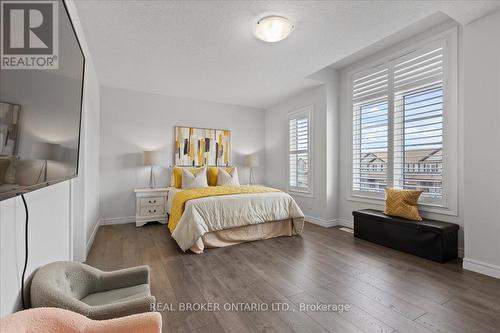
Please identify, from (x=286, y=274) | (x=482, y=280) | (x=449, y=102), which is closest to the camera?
(x=482, y=280)

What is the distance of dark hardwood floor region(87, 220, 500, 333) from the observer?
1.66 meters

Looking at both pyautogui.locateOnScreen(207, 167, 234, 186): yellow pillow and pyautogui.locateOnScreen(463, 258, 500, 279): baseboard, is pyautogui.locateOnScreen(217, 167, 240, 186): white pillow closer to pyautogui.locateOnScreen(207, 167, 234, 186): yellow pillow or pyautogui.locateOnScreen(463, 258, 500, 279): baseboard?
pyautogui.locateOnScreen(207, 167, 234, 186): yellow pillow

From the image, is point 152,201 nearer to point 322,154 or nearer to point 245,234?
point 245,234

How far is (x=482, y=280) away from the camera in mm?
2219

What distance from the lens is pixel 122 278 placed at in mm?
1461

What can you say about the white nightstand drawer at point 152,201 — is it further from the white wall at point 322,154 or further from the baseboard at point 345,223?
the baseboard at point 345,223

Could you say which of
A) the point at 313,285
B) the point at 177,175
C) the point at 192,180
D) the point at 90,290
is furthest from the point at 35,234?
the point at 177,175

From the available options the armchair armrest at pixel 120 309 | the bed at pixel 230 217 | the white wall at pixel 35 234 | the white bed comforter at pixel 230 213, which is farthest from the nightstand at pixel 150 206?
the armchair armrest at pixel 120 309

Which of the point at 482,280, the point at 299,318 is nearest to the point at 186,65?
the point at 299,318

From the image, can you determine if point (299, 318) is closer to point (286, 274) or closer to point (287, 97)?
point (286, 274)

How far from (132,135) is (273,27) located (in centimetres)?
347

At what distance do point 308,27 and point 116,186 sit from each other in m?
4.18

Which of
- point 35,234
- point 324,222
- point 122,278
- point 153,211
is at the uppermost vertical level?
point 35,234

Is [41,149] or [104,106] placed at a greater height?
[104,106]
